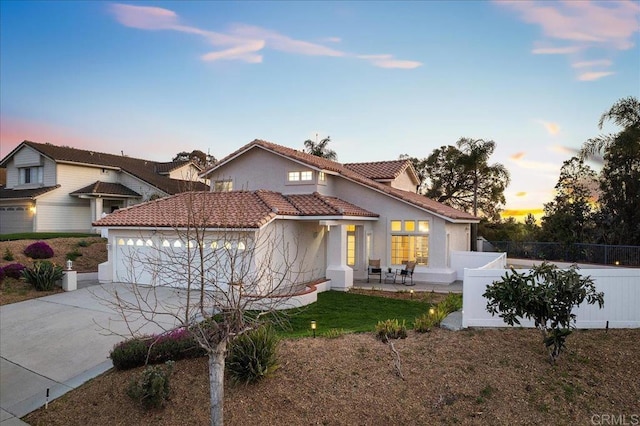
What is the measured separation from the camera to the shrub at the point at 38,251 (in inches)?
793

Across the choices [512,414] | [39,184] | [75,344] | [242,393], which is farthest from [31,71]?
[512,414]

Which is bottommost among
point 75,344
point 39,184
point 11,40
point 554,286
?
point 75,344

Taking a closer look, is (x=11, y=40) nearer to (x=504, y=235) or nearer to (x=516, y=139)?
(x=516, y=139)

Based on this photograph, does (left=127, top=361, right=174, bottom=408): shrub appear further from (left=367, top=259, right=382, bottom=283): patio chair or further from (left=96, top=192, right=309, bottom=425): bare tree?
(left=367, top=259, right=382, bottom=283): patio chair

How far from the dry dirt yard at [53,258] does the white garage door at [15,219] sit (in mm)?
8899

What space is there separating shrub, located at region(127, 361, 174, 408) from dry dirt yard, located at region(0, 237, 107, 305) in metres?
11.3

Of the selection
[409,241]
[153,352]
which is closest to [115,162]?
[409,241]

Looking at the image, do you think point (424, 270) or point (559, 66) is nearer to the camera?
point (559, 66)

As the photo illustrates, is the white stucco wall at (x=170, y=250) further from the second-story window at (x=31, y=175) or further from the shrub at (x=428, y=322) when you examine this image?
the second-story window at (x=31, y=175)

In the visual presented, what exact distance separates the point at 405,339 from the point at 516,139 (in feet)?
67.9

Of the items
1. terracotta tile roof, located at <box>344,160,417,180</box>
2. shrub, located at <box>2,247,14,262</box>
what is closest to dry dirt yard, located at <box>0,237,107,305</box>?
shrub, located at <box>2,247,14,262</box>

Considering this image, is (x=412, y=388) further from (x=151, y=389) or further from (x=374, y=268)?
(x=374, y=268)

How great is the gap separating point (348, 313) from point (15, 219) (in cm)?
3039

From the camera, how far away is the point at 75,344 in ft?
33.5
